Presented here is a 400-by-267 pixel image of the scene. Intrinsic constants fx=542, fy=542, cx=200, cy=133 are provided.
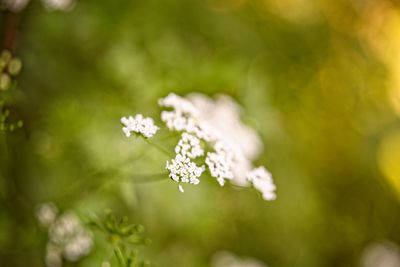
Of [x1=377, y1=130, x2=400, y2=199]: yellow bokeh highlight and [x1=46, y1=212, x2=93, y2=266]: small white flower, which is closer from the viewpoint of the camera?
[x1=46, y1=212, x2=93, y2=266]: small white flower

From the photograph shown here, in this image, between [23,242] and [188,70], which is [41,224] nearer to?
[23,242]

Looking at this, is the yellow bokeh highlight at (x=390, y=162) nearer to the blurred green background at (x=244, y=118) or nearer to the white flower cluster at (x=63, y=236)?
the blurred green background at (x=244, y=118)

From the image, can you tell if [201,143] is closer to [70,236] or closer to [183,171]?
[183,171]

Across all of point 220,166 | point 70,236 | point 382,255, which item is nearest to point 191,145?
point 220,166

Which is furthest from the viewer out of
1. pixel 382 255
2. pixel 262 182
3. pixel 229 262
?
pixel 382 255

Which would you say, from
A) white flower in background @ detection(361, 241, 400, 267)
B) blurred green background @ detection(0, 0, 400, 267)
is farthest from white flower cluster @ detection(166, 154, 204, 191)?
white flower in background @ detection(361, 241, 400, 267)

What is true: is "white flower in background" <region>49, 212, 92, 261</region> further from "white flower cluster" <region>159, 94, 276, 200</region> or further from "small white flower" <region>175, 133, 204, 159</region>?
"small white flower" <region>175, 133, 204, 159</region>
